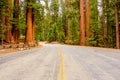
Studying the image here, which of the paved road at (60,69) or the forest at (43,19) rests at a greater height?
the forest at (43,19)

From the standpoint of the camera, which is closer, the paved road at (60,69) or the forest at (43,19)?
the paved road at (60,69)

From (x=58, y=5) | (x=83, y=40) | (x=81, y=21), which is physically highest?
(x=58, y=5)

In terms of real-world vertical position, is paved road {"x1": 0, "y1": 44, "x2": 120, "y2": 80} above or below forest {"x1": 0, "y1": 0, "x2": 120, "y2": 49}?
below

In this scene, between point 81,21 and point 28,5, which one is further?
point 81,21

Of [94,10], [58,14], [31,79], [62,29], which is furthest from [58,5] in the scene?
[31,79]

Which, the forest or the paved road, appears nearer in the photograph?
the paved road

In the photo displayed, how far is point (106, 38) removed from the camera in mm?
44094

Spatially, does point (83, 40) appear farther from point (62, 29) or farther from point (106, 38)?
point (62, 29)

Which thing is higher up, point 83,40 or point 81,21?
point 81,21

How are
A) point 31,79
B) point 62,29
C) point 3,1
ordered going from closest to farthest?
point 31,79 → point 3,1 → point 62,29

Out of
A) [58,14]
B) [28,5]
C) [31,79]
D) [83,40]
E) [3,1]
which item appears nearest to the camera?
[31,79]

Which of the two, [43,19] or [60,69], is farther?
[43,19]

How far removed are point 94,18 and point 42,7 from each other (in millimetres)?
27921

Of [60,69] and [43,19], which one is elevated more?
[43,19]
